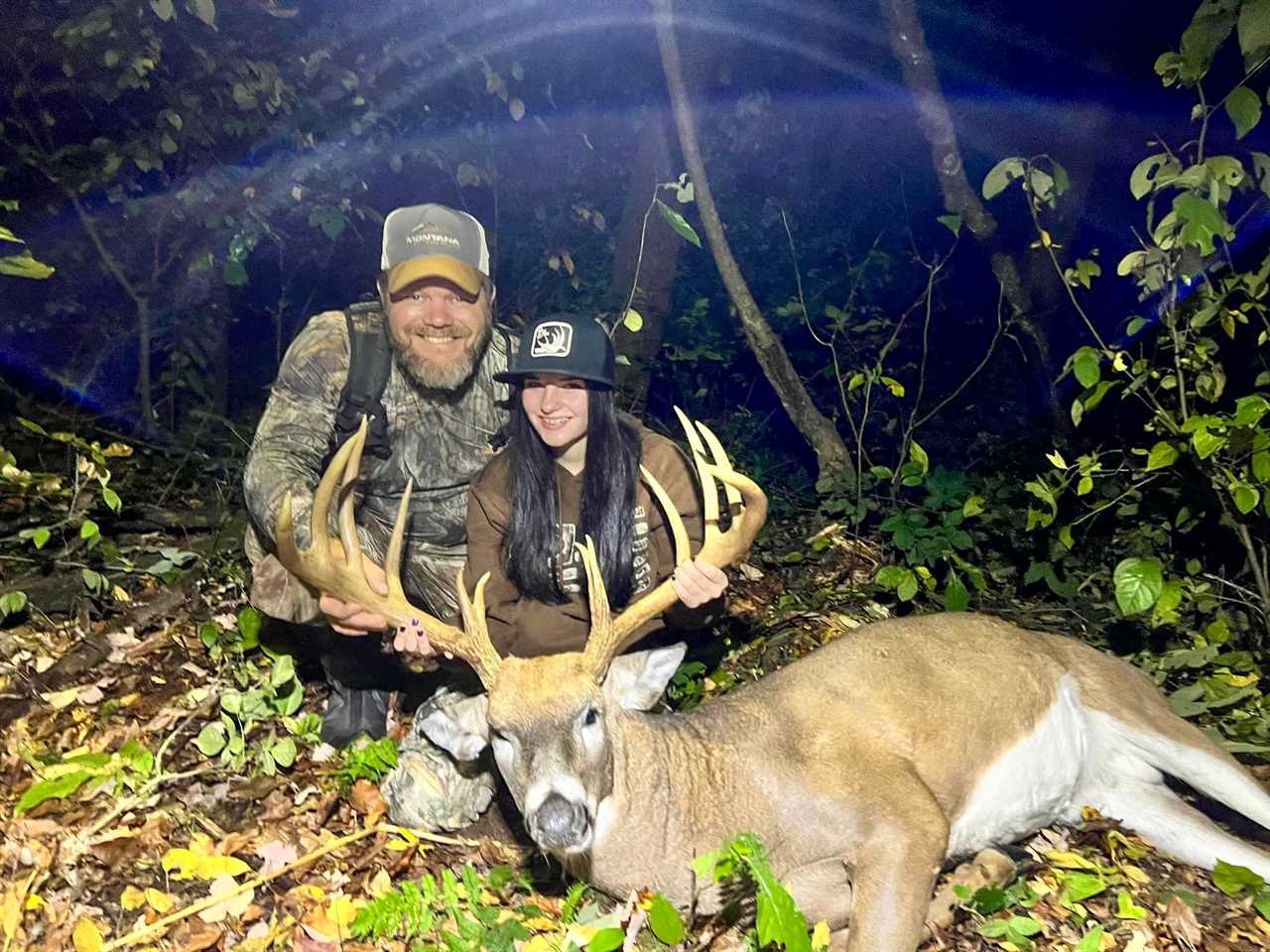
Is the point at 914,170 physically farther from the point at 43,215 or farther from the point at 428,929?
the point at 428,929

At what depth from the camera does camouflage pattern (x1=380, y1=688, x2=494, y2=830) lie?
3898 mm

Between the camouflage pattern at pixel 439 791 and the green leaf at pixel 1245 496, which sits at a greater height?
the green leaf at pixel 1245 496

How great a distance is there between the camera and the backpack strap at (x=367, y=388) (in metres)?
4.54

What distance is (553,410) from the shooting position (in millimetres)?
3986

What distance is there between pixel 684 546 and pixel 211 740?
2265 mm

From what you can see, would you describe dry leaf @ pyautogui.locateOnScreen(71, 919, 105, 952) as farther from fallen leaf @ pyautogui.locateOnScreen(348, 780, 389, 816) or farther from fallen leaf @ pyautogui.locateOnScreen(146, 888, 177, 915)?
fallen leaf @ pyautogui.locateOnScreen(348, 780, 389, 816)

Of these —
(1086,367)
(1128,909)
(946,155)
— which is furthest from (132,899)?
(946,155)

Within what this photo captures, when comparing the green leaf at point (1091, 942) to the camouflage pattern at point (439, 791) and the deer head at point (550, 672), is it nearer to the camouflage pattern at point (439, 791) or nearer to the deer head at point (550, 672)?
the deer head at point (550, 672)

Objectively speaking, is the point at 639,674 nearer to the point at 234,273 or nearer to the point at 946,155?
the point at 946,155

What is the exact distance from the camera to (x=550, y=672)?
3270 millimetres

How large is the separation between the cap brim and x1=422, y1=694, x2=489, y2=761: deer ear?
201 cm

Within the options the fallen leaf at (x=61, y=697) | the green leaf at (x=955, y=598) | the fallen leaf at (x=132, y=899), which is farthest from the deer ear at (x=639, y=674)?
the fallen leaf at (x=61, y=697)

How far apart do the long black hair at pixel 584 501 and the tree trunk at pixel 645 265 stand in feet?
10.5

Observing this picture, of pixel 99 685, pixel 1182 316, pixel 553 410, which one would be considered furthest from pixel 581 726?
pixel 1182 316
